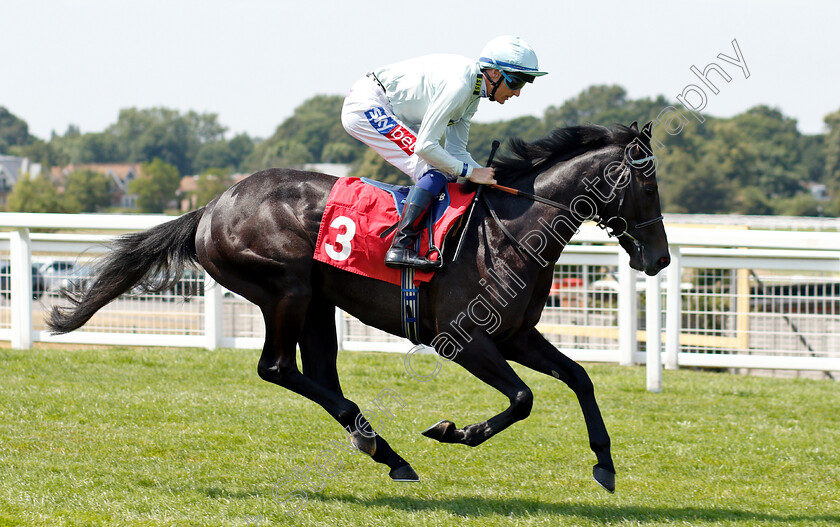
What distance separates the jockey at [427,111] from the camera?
421cm

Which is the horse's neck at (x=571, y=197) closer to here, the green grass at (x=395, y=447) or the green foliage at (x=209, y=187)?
the green grass at (x=395, y=447)

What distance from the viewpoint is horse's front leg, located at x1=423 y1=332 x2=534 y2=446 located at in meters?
4.18

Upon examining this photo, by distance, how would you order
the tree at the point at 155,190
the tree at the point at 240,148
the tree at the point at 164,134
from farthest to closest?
the tree at the point at 240,148 < the tree at the point at 164,134 < the tree at the point at 155,190

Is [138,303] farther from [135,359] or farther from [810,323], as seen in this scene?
[810,323]

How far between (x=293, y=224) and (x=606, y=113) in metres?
81.4

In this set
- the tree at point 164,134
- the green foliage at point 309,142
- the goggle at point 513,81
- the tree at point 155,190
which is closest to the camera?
the goggle at point 513,81

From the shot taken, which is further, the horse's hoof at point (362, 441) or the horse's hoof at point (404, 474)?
the horse's hoof at point (404, 474)

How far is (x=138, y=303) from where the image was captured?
855 cm

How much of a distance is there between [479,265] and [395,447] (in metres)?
1.58

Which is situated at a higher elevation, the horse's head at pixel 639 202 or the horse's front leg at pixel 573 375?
the horse's head at pixel 639 202

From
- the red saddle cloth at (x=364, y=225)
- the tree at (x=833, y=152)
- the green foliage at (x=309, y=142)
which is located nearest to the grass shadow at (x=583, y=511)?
the red saddle cloth at (x=364, y=225)

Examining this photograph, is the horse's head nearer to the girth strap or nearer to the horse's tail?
the girth strap

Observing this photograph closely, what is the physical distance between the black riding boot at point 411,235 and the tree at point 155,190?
216ft

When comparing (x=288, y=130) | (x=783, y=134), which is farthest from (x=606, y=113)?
(x=288, y=130)
